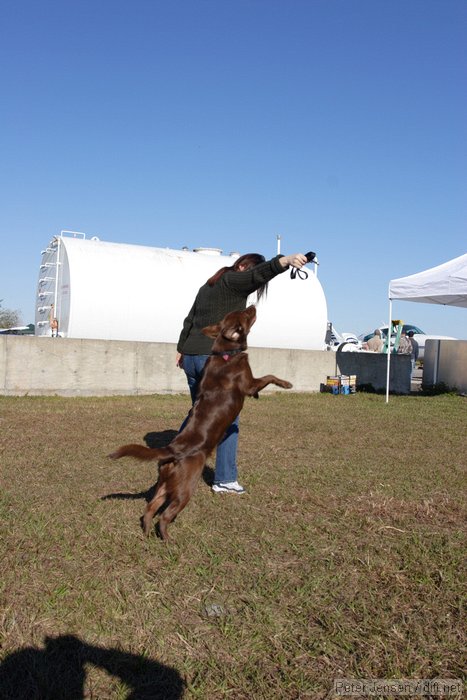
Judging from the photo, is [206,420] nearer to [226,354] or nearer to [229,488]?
[226,354]

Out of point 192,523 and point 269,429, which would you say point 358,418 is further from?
point 192,523

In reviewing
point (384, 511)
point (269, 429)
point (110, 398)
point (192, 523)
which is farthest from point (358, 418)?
point (192, 523)

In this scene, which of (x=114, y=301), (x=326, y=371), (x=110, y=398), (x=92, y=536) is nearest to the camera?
(x=92, y=536)

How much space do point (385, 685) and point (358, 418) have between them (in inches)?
290

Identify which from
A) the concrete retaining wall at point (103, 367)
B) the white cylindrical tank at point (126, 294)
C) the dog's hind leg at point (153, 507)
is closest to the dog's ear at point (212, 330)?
the dog's hind leg at point (153, 507)

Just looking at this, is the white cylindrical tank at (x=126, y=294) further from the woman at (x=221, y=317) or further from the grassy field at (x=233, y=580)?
the woman at (x=221, y=317)

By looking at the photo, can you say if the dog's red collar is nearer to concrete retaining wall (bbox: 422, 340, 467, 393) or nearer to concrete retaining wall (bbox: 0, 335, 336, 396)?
concrete retaining wall (bbox: 0, 335, 336, 396)

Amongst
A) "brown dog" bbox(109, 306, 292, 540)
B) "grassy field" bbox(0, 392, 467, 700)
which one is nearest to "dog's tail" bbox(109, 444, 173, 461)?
"brown dog" bbox(109, 306, 292, 540)

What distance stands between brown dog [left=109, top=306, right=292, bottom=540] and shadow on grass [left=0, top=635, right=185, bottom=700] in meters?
1.15

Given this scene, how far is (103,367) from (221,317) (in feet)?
23.6

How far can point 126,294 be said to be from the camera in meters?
12.8

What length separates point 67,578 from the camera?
2869 millimetres

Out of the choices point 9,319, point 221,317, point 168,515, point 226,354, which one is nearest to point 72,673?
point 168,515

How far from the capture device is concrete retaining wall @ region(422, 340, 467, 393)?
48.3 feet
